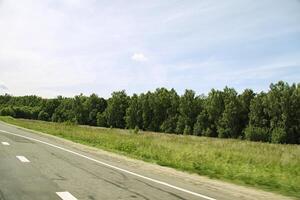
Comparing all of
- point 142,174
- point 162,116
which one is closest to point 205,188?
point 142,174

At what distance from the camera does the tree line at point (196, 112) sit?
266 ft

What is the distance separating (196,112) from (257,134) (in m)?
24.0

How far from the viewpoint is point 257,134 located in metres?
81.9

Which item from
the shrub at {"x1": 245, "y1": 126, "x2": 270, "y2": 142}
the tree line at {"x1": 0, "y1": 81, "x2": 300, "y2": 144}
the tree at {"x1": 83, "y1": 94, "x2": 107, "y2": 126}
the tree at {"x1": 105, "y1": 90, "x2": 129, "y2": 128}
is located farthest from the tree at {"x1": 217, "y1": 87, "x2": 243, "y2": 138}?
the tree at {"x1": 83, "y1": 94, "x2": 107, "y2": 126}

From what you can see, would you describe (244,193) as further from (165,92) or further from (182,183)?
(165,92)

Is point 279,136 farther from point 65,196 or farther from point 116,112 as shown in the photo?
point 65,196

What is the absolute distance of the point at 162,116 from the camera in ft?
373

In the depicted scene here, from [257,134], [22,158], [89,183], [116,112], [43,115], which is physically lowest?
[89,183]

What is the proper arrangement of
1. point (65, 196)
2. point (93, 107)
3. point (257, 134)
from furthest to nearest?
point (93, 107)
point (257, 134)
point (65, 196)

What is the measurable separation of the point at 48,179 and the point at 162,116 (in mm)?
102120

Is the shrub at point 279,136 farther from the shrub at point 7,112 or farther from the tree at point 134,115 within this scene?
the shrub at point 7,112

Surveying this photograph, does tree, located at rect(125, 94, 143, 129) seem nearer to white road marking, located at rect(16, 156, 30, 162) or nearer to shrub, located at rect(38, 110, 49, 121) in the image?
shrub, located at rect(38, 110, 49, 121)

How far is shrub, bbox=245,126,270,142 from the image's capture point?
81.1 meters

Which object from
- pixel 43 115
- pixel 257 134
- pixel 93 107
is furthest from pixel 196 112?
pixel 43 115
